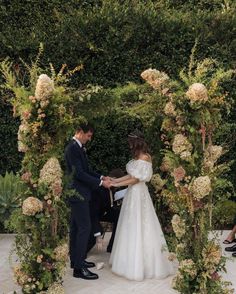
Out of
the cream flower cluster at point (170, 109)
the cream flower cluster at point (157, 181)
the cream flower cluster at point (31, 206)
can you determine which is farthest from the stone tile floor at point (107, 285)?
the cream flower cluster at point (170, 109)

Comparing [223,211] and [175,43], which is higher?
[175,43]

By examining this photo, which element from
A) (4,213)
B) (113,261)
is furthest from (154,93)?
(4,213)

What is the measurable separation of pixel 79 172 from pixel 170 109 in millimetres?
1414

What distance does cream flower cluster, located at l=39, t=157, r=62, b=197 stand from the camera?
5522 millimetres

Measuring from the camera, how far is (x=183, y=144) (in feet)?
17.9

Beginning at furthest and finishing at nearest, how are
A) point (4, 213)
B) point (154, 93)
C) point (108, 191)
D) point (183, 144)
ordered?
point (4, 213)
point (108, 191)
point (154, 93)
point (183, 144)

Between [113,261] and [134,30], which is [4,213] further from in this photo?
[134,30]

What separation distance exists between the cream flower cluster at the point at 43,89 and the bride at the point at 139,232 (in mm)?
1404

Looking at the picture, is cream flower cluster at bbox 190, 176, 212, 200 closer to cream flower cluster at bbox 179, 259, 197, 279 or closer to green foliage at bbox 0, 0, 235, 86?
cream flower cluster at bbox 179, 259, 197, 279

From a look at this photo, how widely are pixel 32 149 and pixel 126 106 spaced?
139cm

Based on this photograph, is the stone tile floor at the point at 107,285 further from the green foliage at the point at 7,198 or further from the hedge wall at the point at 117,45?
the hedge wall at the point at 117,45

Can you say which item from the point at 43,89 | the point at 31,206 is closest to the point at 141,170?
the point at 31,206

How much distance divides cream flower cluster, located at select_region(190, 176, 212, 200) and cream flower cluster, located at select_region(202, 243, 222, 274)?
0.61 m

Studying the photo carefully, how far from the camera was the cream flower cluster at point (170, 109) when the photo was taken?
18.0ft
